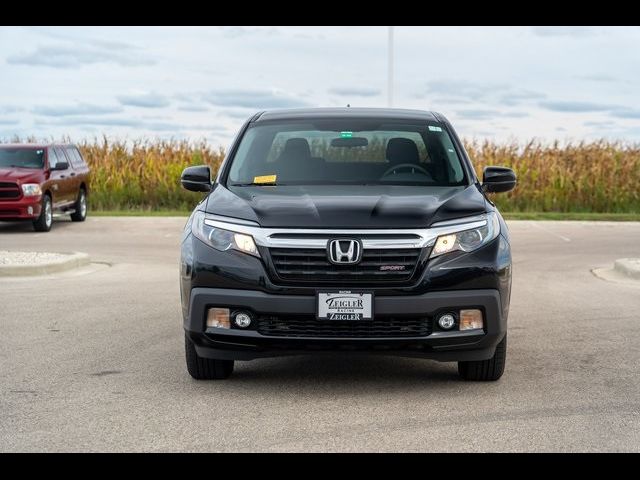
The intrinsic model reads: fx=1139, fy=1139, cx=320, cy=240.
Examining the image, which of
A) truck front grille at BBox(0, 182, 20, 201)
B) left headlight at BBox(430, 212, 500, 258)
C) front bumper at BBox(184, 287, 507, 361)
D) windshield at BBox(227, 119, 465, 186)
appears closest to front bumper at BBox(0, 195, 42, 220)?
truck front grille at BBox(0, 182, 20, 201)

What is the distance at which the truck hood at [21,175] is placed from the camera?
888 inches

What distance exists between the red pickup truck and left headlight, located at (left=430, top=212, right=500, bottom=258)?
16450 mm

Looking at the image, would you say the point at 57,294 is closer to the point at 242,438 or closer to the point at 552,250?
the point at 242,438

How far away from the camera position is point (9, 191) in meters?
22.5

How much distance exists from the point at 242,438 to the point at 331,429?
536 millimetres

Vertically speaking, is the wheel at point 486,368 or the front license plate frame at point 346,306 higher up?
the front license plate frame at point 346,306

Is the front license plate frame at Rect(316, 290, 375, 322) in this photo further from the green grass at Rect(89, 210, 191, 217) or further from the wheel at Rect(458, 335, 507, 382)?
the green grass at Rect(89, 210, 191, 217)

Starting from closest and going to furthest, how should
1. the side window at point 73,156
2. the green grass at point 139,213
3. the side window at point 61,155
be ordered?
the side window at point 61,155 → the side window at point 73,156 → the green grass at point 139,213

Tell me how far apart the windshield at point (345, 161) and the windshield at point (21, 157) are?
50.9 ft

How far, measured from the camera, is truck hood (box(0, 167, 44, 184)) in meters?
22.6

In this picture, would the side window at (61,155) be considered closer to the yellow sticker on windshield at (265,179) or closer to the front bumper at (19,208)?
the front bumper at (19,208)

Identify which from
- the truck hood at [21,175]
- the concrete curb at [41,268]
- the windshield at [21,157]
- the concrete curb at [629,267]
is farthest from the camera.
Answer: the windshield at [21,157]

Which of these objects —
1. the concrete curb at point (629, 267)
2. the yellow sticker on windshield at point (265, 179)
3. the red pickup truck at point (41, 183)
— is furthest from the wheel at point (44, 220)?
the yellow sticker on windshield at point (265, 179)

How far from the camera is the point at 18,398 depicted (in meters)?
7.33
